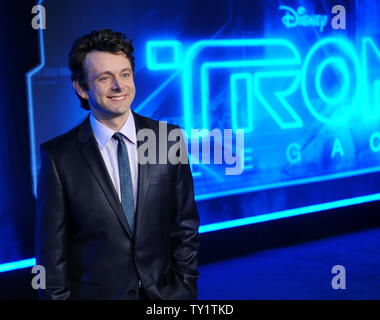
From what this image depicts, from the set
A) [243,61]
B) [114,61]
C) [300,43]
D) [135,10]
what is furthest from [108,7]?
[114,61]

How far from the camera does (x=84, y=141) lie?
1.89m

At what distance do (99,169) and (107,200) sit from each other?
0.11m

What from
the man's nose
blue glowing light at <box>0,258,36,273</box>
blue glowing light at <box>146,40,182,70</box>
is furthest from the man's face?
blue glowing light at <box>146,40,182,70</box>

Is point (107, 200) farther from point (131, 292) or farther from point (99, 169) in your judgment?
point (131, 292)

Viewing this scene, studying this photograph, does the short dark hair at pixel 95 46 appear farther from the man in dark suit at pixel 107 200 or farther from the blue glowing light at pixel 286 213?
the blue glowing light at pixel 286 213

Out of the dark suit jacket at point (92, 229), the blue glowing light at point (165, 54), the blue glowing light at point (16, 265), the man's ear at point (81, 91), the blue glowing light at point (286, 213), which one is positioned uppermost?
the blue glowing light at point (165, 54)

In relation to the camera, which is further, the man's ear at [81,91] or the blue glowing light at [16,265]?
the blue glowing light at [16,265]

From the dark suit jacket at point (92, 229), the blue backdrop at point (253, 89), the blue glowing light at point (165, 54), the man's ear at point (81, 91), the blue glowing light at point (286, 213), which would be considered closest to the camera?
the dark suit jacket at point (92, 229)

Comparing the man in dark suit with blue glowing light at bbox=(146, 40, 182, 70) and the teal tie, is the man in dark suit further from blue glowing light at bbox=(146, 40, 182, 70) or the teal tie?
blue glowing light at bbox=(146, 40, 182, 70)

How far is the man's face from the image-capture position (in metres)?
1.85

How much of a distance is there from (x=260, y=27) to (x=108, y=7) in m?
1.37

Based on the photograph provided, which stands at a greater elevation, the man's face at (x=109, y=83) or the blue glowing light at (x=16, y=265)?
the man's face at (x=109, y=83)

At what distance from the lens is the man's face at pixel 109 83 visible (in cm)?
185

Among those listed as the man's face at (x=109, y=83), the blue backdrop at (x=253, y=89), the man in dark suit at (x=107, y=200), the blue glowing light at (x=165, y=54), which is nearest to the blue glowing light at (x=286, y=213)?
the blue backdrop at (x=253, y=89)
